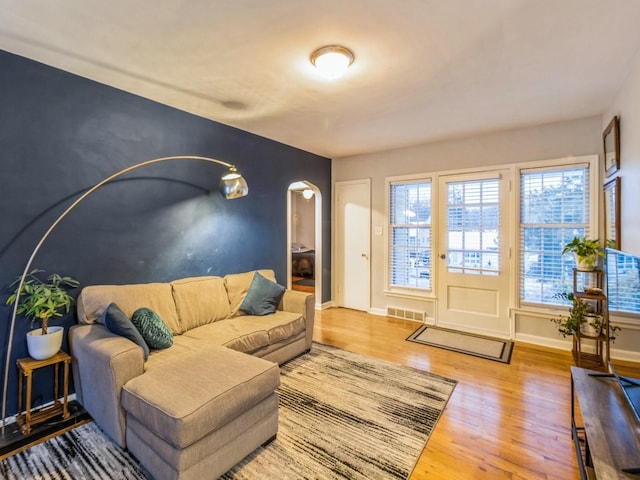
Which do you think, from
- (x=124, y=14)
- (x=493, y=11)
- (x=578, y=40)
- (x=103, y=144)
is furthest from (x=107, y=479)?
(x=578, y=40)

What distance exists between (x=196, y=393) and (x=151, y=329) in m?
0.95

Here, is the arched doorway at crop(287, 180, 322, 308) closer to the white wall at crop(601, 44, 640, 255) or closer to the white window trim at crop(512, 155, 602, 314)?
the white window trim at crop(512, 155, 602, 314)

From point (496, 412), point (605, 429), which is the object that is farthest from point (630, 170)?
point (496, 412)

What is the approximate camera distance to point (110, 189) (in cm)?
265

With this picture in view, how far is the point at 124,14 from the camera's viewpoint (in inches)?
70.3

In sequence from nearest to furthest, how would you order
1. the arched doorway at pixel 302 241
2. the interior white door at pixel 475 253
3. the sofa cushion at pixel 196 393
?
the sofa cushion at pixel 196 393 < the interior white door at pixel 475 253 < the arched doorway at pixel 302 241

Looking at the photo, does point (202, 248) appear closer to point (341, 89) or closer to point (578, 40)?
point (341, 89)

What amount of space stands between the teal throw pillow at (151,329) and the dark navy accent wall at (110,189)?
→ 53 cm

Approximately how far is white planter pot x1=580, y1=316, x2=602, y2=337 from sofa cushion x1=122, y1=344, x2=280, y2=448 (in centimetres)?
302

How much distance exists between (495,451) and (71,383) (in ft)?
9.93

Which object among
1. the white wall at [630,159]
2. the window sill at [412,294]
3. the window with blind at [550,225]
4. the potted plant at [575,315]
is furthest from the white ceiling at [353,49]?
the window sill at [412,294]

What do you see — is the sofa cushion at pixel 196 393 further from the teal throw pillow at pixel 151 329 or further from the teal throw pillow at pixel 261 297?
the teal throw pillow at pixel 261 297

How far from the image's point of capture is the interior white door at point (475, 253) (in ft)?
12.6

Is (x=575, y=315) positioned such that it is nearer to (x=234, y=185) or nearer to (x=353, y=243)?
(x=353, y=243)
